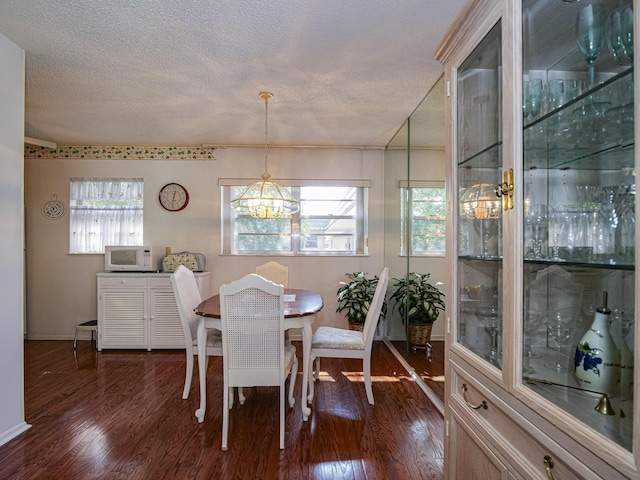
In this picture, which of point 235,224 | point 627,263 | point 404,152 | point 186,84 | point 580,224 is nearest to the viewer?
point 627,263

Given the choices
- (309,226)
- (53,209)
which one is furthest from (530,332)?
(53,209)

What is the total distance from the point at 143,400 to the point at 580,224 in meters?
3.07

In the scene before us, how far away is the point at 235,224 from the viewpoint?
4.68 meters

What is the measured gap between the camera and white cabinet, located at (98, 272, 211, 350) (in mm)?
4102

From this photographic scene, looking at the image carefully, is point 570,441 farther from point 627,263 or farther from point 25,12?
point 25,12

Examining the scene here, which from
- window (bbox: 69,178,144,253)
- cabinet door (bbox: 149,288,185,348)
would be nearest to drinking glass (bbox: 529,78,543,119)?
cabinet door (bbox: 149,288,185,348)

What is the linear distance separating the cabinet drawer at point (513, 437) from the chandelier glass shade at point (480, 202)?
1.98ft

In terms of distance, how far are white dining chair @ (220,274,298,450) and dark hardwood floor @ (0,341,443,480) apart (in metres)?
0.20

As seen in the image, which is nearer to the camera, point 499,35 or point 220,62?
point 499,35

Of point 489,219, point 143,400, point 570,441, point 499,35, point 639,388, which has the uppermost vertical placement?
point 499,35

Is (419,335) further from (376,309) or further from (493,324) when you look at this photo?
(493,324)

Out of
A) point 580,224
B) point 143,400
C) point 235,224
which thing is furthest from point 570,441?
point 235,224

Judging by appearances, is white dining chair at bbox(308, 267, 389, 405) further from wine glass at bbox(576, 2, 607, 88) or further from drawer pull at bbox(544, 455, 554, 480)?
wine glass at bbox(576, 2, 607, 88)

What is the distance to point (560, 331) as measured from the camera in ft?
3.48
